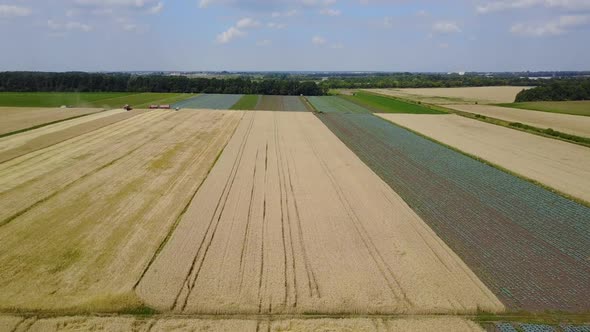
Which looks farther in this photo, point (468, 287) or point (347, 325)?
point (468, 287)

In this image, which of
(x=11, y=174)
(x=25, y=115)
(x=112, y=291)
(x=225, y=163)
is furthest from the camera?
(x=25, y=115)

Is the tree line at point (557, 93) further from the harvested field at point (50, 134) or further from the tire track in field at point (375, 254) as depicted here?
the tire track in field at point (375, 254)

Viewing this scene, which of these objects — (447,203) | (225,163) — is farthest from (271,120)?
(447,203)

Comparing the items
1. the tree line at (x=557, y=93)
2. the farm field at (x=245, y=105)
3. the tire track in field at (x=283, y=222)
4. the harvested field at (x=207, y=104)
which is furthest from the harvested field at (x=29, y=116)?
the tree line at (x=557, y=93)

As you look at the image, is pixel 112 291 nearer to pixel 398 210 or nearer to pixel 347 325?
pixel 347 325

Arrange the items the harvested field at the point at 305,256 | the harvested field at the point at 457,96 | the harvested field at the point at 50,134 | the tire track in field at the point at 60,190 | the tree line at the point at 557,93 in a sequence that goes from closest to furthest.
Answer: the harvested field at the point at 305,256 → the tire track in field at the point at 60,190 → the harvested field at the point at 50,134 → the tree line at the point at 557,93 → the harvested field at the point at 457,96

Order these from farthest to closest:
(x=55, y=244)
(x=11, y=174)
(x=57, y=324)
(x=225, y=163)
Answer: (x=225, y=163) → (x=11, y=174) → (x=55, y=244) → (x=57, y=324)

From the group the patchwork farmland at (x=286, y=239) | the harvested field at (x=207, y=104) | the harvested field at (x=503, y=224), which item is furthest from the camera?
the harvested field at (x=207, y=104)

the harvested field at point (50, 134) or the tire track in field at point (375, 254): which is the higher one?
the harvested field at point (50, 134)

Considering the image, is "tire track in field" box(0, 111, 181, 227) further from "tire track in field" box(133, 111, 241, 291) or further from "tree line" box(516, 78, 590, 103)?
"tree line" box(516, 78, 590, 103)
